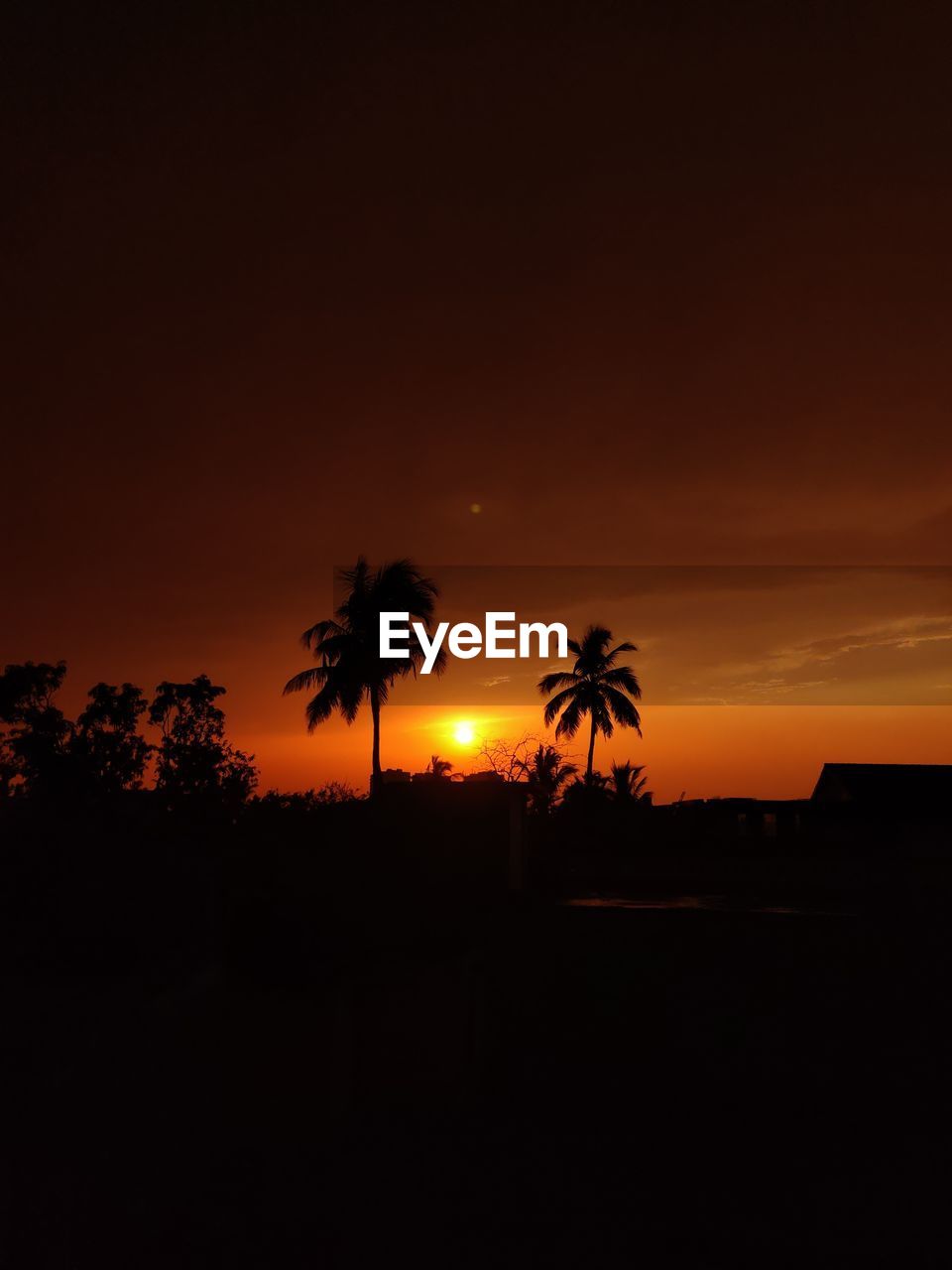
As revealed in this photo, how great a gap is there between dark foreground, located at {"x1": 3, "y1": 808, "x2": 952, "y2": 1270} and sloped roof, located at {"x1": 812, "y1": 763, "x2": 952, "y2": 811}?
2492 centimetres

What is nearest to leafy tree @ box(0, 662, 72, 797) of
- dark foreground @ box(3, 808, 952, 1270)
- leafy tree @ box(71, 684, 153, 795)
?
leafy tree @ box(71, 684, 153, 795)

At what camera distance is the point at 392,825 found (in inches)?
632

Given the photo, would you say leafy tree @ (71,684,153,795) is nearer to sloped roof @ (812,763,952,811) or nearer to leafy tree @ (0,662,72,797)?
leafy tree @ (0,662,72,797)

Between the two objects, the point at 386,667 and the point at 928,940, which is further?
the point at 386,667

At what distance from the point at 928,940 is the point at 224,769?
2244cm

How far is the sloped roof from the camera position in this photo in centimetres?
3159

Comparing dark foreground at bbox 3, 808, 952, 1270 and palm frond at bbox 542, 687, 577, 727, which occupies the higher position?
palm frond at bbox 542, 687, 577, 727

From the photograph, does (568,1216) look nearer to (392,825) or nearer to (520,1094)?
(520,1094)

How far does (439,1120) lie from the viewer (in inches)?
222

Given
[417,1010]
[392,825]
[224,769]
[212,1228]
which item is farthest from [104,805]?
[224,769]

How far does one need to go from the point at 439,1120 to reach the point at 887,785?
101 ft

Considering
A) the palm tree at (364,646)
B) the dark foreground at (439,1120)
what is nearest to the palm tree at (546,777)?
the palm tree at (364,646)

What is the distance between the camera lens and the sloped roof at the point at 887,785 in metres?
31.6

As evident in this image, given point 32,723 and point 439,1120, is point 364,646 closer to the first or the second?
point 32,723
